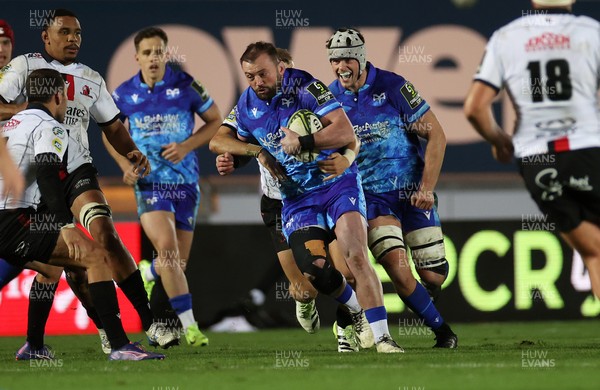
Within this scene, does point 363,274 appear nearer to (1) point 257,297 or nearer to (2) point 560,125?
(2) point 560,125

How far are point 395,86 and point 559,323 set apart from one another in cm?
544

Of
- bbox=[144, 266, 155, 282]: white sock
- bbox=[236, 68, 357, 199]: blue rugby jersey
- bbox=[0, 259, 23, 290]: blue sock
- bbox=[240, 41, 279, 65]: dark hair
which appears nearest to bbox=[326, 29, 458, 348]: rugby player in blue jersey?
bbox=[236, 68, 357, 199]: blue rugby jersey

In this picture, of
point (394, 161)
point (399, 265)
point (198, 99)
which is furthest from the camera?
point (198, 99)

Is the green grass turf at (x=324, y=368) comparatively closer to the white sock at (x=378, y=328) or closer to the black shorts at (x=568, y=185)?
the white sock at (x=378, y=328)

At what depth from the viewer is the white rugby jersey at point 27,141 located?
8.48 meters

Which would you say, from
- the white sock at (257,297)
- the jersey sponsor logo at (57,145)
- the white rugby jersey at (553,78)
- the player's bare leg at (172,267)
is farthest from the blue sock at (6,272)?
the white rugby jersey at (553,78)

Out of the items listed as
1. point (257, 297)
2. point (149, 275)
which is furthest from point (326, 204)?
point (257, 297)

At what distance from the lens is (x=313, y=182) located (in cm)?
898

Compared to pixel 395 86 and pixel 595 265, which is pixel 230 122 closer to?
pixel 395 86

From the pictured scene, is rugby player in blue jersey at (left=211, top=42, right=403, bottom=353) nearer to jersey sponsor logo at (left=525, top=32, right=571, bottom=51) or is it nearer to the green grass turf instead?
the green grass turf

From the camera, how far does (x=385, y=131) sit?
31.5 ft

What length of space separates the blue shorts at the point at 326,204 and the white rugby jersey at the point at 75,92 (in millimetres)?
1765

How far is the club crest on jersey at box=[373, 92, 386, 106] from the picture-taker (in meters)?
9.55

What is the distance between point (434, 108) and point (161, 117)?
9038 mm
